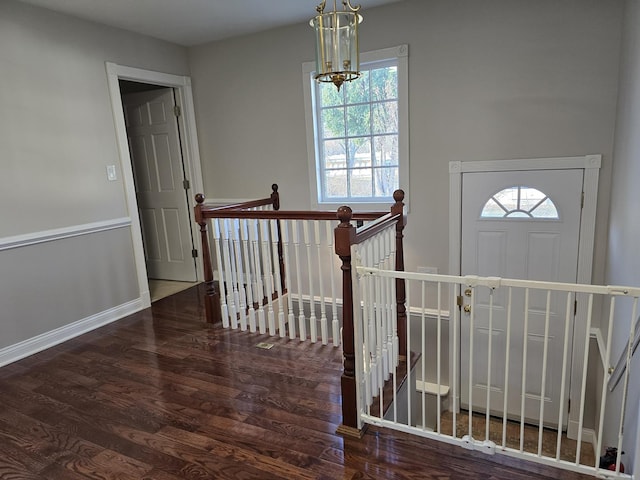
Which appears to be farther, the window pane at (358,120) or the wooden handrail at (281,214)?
the window pane at (358,120)

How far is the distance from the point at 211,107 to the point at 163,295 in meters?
2.04

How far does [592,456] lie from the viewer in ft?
10.6

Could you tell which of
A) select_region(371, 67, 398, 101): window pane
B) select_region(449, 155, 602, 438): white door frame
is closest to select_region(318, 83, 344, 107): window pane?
select_region(371, 67, 398, 101): window pane

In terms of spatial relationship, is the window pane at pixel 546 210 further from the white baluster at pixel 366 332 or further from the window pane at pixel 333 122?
the white baluster at pixel 366 332

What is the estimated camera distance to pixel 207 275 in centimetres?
337

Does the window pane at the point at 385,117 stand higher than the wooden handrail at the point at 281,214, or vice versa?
the window pane at the point at 385,117

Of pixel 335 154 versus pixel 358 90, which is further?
pixel 335 154

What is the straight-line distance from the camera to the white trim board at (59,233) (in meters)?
3.02

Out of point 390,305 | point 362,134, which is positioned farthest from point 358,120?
point 390,305

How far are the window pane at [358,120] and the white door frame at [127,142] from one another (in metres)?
1.74

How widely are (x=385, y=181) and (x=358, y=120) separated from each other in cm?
61

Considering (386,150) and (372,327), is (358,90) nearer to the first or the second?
(386,150)

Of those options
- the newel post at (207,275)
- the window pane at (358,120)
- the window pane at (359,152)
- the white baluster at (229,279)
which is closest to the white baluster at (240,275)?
the white baluster at (229,279)

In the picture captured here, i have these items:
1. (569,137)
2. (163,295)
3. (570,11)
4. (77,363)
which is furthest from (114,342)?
(570,11)
